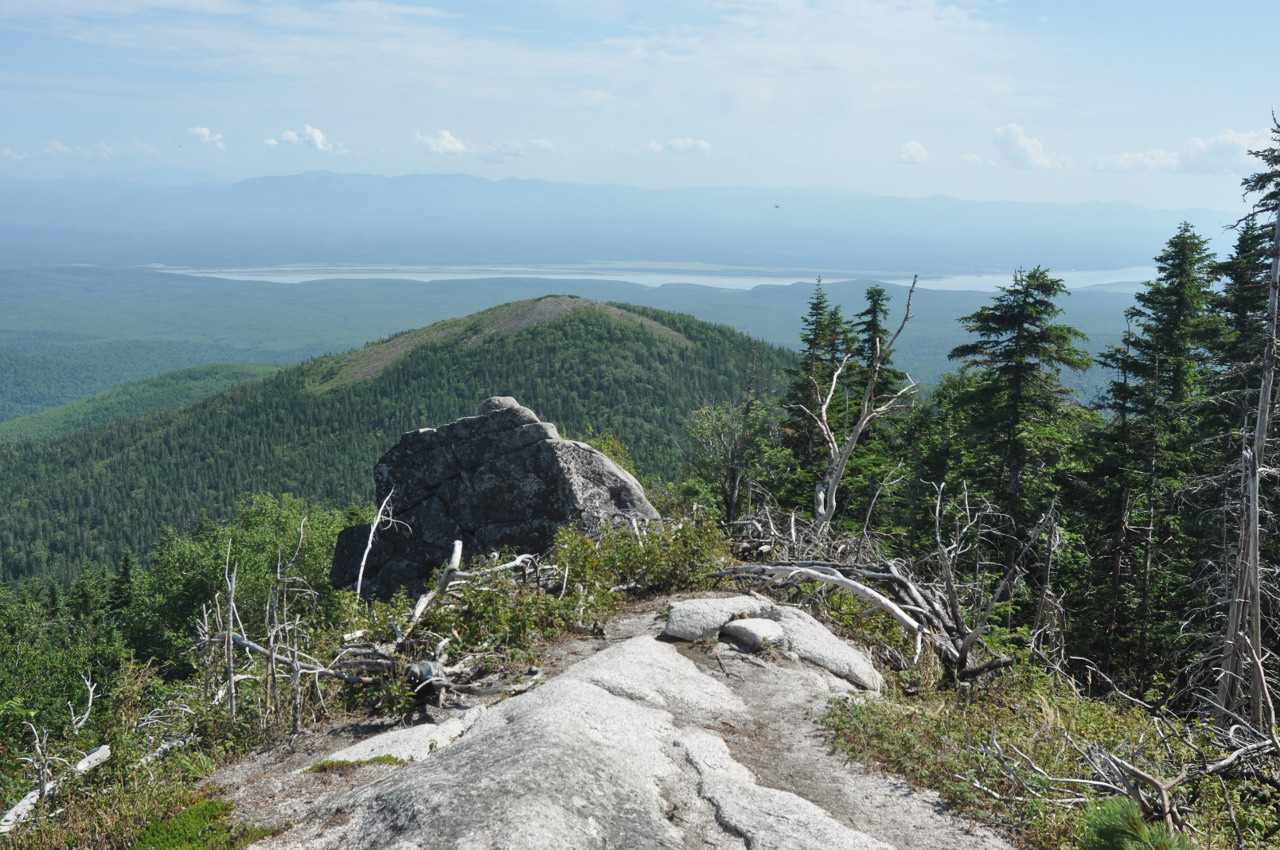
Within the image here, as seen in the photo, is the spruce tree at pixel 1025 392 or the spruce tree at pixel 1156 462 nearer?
the spruce tree at pixel 1156 462

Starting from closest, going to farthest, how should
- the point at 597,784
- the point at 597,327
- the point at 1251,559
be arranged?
the point at 597,784
the point at 1251,559
the point at 597,327

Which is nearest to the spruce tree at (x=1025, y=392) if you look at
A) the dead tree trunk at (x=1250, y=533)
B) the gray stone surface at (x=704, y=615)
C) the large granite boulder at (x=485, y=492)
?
the dead tree trunk at (x=1250, y=533)

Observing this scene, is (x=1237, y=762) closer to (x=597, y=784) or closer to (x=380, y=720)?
(x=597, y=784)

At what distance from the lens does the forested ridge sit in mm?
142750

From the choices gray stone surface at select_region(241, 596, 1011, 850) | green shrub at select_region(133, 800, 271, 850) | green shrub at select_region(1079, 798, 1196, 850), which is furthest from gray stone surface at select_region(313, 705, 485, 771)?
green shrub at select_region(1079, 798, 1196, 850)

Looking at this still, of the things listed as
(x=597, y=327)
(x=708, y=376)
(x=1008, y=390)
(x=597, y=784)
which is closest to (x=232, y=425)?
(x=597, y=327)

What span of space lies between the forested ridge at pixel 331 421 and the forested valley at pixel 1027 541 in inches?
2757

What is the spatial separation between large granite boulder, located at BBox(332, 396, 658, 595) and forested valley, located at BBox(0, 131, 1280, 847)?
2267 mm

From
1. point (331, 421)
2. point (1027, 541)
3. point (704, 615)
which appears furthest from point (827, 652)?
point (331, 421)

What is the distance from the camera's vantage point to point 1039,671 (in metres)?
9.80

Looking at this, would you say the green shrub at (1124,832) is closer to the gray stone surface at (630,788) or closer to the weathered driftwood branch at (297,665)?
the gray stone surface at (630,788)

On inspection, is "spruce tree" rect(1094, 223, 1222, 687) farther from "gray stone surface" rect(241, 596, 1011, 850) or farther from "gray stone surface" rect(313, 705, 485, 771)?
"gray stone surface" rect(313, 705, 485, 771)

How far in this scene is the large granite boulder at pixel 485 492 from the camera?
1844 cm

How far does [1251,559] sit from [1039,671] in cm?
539
